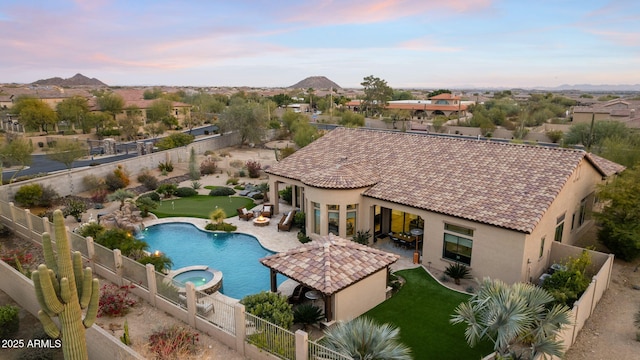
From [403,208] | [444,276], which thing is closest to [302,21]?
[403,208]

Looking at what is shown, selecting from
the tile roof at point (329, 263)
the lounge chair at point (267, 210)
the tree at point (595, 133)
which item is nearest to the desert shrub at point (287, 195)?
the lounge chair at point (267, 210)

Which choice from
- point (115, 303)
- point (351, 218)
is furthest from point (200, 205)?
point (115, 303)

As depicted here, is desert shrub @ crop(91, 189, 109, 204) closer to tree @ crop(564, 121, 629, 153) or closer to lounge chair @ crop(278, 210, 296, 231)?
lounge chair @ crop(278, 210, 296, 231)

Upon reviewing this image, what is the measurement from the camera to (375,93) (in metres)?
111

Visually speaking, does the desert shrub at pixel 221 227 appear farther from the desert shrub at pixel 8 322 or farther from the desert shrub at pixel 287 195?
the desert shrub at pixel 8 322

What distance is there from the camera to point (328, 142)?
102 ft

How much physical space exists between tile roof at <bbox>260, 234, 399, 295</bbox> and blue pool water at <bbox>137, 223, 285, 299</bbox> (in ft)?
11.5

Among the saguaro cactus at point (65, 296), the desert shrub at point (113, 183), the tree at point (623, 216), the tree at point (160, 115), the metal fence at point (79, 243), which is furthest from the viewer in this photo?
the tree at point (160, 115)

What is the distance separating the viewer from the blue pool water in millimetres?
20062

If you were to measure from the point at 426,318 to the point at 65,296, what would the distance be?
12690 millimetres

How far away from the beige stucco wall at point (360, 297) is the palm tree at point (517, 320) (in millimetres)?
4324

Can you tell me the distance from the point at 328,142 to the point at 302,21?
21.8 m

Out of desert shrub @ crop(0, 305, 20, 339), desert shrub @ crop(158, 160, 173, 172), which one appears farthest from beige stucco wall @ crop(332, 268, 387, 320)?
desert shrub @ crop(158, 160, 173, 172)

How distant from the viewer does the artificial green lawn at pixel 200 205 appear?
30.3 metres
